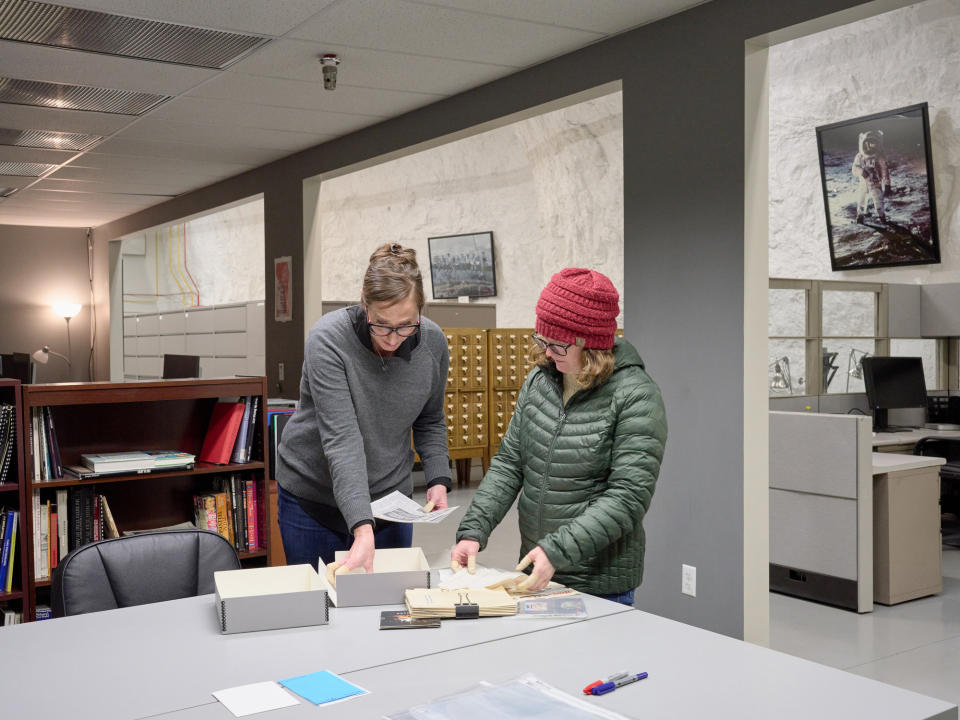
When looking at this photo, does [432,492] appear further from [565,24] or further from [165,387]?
[565,24]

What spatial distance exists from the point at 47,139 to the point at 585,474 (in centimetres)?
546

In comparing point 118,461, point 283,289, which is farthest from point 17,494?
point 283,289

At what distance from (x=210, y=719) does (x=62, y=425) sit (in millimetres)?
2463

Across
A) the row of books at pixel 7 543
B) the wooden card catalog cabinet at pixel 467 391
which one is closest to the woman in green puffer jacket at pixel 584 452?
the row of books at pixel 7 543

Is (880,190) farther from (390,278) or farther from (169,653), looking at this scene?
(169,653)

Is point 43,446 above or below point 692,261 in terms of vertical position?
below

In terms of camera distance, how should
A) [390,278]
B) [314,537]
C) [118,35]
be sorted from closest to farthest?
[390,278] → [314,537] → [118,35]

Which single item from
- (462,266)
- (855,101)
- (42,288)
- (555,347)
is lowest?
(555,347)

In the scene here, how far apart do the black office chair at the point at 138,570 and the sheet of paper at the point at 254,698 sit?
2.71 ft

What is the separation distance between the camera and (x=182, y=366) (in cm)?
547

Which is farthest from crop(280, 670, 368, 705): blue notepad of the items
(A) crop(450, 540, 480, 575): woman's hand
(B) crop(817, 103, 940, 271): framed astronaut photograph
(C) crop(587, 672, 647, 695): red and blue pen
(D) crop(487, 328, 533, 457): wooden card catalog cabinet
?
(B) crop(817, 103, 940, 271): framed astronaut photograph

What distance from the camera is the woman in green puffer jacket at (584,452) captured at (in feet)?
6.57

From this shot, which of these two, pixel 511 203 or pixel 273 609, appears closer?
pixel 273 609

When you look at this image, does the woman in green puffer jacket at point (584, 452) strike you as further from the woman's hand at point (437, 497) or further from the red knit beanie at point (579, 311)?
the woman's hand at point (437, 497)
